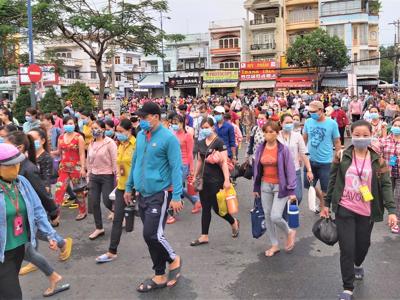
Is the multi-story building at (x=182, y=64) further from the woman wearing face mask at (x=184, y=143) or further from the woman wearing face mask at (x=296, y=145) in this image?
the woman wearing face mask at (x=296, y=145)

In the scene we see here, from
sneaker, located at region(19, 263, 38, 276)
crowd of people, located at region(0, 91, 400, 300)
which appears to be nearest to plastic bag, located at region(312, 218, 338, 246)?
crowd of people, located at region(0, 91, 400, 300)

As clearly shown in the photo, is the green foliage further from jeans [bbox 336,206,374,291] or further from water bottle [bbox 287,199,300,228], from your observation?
jeans [bbox 336,206,374,291]

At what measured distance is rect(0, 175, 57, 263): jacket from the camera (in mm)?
3172

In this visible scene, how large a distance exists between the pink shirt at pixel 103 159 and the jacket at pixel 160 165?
5.92 ft

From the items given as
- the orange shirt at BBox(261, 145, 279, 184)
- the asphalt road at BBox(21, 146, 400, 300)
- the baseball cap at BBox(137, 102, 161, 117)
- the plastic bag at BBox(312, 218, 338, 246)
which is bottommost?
the asphalt road at BBox(21, 146, 400, 300)

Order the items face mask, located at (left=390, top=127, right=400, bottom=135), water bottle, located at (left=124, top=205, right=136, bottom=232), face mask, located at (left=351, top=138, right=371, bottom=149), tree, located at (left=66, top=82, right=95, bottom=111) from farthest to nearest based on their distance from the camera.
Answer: tree, located at (left=66, top=82, right=95, bottom=111) → face mask, located at (left=390, top=127, right=400, bottom=135) → water bottle, located at (left=124, top=205, right=136, bottom=232) → face mask, located at (left=351, top=138, right=371, bottom=149)

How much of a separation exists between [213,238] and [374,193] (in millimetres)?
2602

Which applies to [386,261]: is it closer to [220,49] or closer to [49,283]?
[49,283]

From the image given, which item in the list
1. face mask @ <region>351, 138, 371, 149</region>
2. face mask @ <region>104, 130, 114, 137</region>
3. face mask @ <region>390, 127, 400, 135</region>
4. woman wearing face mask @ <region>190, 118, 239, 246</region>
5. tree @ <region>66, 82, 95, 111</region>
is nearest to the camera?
face mask @ <region>351, 138, 371, 149</region>

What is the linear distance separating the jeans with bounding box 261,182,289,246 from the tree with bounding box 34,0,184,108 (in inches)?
560

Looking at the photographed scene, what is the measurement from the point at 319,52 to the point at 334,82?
16.1ft

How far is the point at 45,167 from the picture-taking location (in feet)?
19.2

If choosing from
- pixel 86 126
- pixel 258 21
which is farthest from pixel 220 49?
pixel 86 126

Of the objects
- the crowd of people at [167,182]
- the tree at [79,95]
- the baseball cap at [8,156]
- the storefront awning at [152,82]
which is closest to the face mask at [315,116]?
the crowd of people at [167,182]
